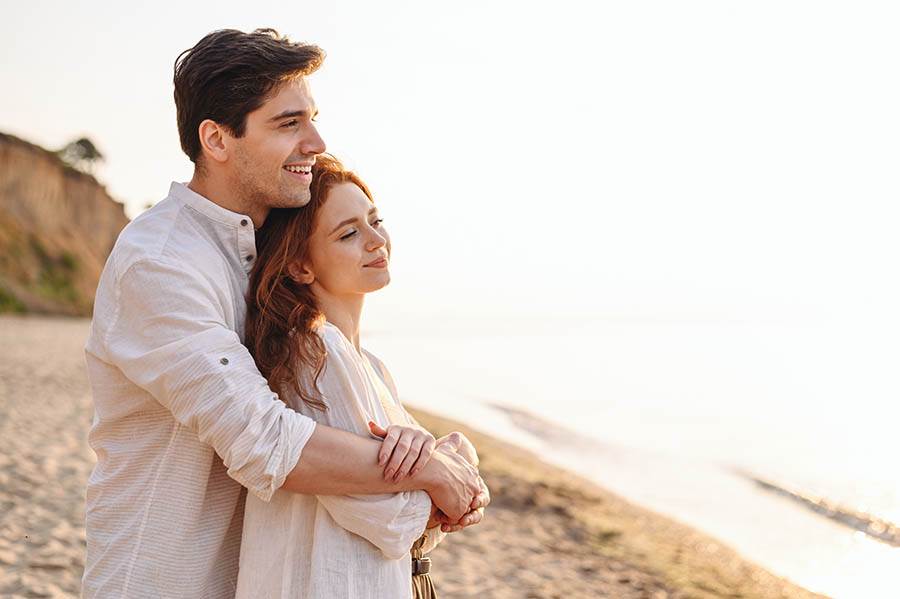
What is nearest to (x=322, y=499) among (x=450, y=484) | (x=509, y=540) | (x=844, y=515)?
(x=450, y=484)

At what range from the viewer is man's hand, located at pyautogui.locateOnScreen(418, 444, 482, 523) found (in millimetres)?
2271

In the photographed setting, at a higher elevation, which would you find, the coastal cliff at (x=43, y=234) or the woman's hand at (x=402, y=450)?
the woman's hand at (x=402, y=450)

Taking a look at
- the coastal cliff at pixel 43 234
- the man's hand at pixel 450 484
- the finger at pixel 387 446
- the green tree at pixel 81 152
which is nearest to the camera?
the finger at pixel 387 446

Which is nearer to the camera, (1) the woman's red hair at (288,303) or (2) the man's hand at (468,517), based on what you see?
(1) the woman's red hair at (288,303)

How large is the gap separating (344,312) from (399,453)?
58 cm

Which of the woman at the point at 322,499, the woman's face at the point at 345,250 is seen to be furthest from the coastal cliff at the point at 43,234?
the woman at the point at 322,499

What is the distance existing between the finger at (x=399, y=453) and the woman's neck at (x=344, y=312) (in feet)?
1.57

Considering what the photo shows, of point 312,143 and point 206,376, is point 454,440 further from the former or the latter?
point 312,143

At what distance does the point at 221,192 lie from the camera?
243cm

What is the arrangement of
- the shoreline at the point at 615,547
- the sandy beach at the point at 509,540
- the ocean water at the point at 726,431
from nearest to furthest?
the sandy beach at the point at 509,540 < the shoreline at the point at 615,547 < the ocean water at the point at 726,431

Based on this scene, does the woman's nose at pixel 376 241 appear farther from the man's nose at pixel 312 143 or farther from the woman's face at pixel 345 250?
the man's nose at pixel 312 143

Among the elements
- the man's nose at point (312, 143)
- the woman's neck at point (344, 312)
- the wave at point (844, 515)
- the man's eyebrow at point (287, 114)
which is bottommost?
the wave at point (844, 515)

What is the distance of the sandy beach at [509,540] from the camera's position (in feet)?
19.2

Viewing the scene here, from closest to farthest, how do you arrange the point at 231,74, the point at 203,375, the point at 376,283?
the point at 203,375 < the point at 231,74 < the point at 376,283
